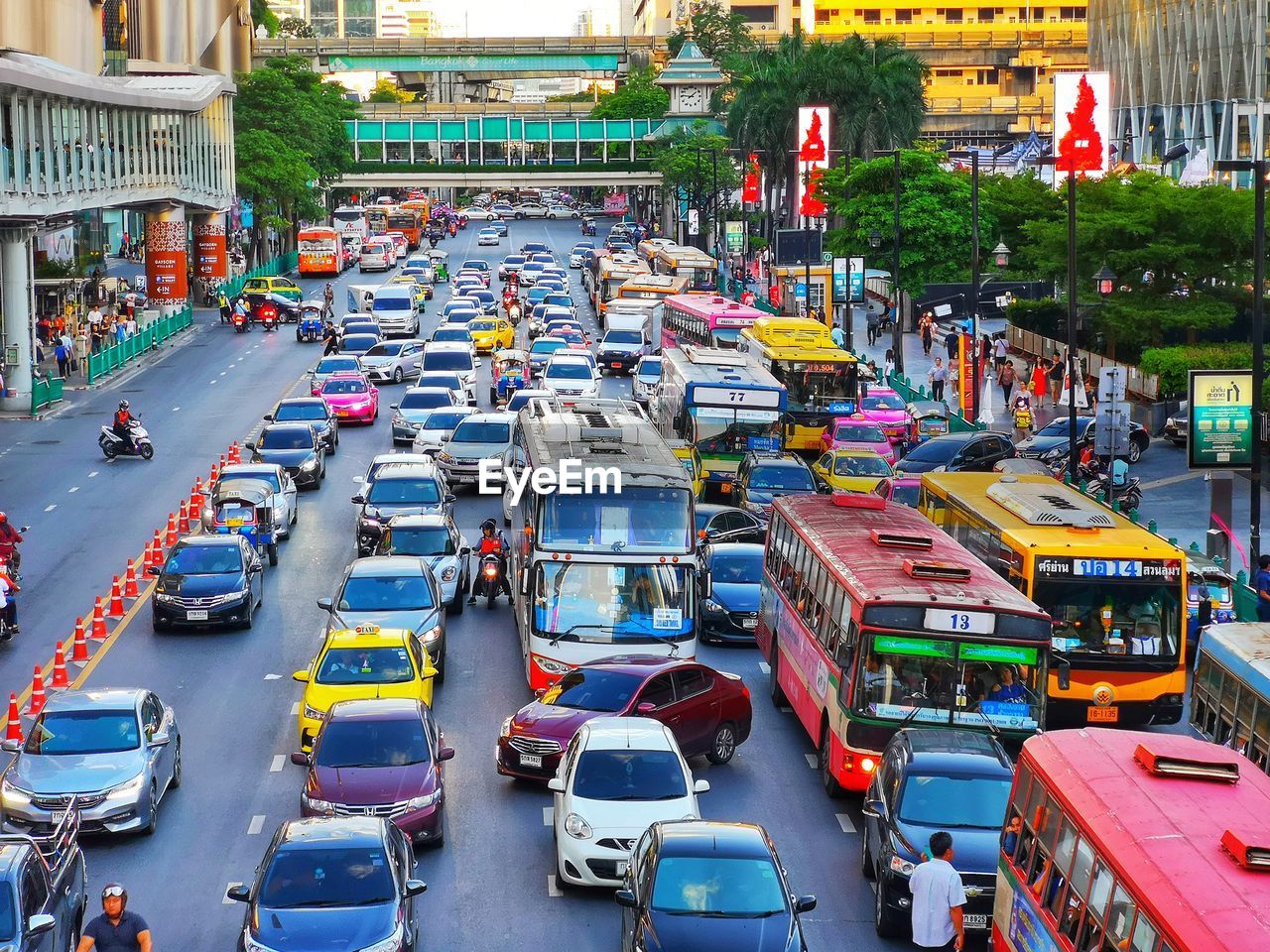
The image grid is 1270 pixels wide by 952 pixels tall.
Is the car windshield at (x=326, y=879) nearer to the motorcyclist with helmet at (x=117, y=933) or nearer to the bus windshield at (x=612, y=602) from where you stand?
the motorcyclist with helmet at (x=117, y=933)

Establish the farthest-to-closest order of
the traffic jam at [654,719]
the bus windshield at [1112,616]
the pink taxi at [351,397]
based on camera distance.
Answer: the pink taxi at [351,397] → the bus windshield at [1112,616] → the traffic jam at [654,719]

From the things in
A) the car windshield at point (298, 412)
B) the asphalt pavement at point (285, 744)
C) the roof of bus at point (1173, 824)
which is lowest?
the asphalt pavement at point (285, 744)

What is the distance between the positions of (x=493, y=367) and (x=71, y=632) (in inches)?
1252

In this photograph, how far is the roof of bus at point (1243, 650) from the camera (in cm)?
2002

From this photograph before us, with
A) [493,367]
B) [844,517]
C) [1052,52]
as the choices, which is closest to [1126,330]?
[493,367]

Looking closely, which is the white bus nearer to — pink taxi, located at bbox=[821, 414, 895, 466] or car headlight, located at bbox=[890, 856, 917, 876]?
car headlight, located at bbox=[890, 856, 917, 876]

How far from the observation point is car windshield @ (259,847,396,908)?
621 inches

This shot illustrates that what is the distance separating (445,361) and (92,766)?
36442 millimetres

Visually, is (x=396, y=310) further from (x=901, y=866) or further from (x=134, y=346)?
(x=901, y=866)

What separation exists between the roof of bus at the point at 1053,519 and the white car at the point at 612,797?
701cm

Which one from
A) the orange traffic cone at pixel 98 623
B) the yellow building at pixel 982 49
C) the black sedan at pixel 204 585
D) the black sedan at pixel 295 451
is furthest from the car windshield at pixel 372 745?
the yellow building at pixel 982 49

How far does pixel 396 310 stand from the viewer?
7069 cm

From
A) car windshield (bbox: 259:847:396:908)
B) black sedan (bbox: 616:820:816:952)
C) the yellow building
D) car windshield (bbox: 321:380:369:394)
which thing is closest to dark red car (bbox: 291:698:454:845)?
car windshield (bbox: 259:847:396:908)

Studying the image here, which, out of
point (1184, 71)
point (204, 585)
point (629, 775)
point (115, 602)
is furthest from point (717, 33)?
point (629, 775)
